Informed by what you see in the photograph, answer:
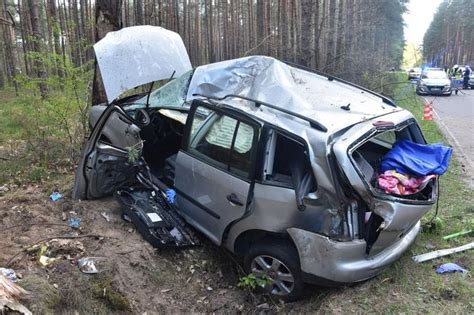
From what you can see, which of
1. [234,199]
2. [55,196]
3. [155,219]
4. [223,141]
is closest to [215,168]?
[223,141]

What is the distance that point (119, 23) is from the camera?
24.7 ft

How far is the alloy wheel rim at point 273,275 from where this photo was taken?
3.81 meters

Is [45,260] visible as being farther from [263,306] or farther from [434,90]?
[434,90]

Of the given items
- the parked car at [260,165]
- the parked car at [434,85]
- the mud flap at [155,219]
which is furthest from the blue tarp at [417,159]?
the parked car at [434,85]

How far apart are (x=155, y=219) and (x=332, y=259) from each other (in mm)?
2087

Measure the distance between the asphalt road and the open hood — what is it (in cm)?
526

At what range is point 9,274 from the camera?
343 centimetres

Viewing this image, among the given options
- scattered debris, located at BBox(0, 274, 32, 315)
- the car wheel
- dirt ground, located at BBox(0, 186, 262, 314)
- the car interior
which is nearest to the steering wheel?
dirt ground, located at BBox(0, 186, 262, 314)

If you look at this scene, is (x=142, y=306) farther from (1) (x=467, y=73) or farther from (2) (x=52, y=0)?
(1) (x=467, y=73)

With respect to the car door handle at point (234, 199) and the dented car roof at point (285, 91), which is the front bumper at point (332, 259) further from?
the dented car roof at point (285, 91)

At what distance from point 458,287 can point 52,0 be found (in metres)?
16.6

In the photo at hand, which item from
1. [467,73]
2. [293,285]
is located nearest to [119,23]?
[293,285]

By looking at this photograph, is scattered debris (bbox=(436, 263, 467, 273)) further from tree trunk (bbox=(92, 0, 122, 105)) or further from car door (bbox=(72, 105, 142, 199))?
tree trunk (bbox=(92, 0, 122, 105))

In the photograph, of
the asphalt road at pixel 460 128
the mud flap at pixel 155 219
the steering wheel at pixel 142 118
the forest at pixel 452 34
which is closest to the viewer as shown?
the mud flap at pixel 155 219
